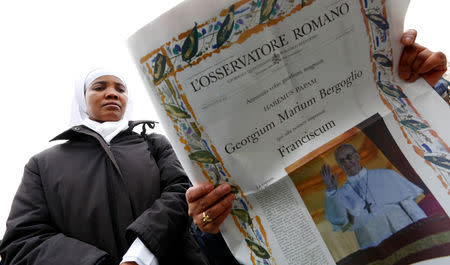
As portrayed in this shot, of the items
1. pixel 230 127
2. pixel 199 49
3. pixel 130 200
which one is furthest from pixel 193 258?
pixel 199 49

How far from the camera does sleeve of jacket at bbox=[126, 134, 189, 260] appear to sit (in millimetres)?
644

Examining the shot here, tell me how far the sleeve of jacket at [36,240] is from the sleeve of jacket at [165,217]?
11cm

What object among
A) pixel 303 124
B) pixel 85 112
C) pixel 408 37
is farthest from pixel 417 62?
pixel 85 112

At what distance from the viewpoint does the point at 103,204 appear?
0.75 metres

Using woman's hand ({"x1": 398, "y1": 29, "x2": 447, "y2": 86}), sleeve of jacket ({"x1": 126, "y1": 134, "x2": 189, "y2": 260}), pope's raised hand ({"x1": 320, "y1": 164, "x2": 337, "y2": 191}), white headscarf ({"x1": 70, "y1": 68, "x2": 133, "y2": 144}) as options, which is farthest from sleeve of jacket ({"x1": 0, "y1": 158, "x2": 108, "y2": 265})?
woman's hand ({"x1": 398, "y1": 29, "x2": 447, "y2": 86})

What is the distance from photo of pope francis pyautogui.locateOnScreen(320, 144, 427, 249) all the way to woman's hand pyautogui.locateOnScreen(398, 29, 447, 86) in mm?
205

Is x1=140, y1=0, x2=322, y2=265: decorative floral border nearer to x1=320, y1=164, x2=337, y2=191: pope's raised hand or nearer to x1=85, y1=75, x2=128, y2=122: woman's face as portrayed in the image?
x1=320, y1=164, x2=337, y2=191: pope's raised hand

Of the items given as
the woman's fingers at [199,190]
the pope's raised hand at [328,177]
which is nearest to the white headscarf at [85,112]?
the woman's fingers at [199,190]

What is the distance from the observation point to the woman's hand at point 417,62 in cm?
53

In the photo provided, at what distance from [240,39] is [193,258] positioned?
0.55 m

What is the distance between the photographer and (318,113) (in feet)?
1.68

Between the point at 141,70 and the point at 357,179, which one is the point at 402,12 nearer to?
the point at 357,179

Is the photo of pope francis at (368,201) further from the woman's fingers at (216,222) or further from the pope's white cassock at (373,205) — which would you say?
the woman's fingers at (216,222)

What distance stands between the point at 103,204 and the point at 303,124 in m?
0.59
